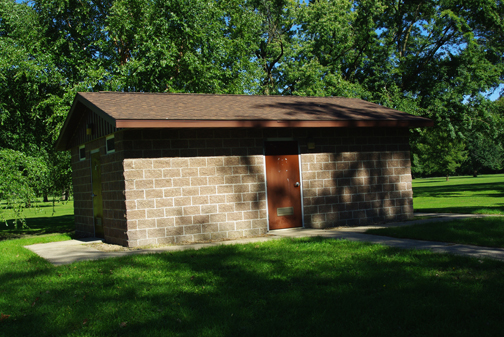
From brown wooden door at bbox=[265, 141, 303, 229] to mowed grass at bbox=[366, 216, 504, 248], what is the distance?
2.22 meters

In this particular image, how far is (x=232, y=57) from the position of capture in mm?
21625

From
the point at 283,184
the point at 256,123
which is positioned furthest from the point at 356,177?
the point at 256,123

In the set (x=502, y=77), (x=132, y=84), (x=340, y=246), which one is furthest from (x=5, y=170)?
(x=502, y=77)

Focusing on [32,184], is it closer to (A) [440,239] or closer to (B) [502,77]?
(A) [440,239]

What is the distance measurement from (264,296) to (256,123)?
577 cm

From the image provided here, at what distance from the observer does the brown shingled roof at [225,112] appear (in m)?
9.45

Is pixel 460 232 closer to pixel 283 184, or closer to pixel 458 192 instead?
pixel 283 184

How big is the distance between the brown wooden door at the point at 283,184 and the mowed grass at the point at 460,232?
7.29ft

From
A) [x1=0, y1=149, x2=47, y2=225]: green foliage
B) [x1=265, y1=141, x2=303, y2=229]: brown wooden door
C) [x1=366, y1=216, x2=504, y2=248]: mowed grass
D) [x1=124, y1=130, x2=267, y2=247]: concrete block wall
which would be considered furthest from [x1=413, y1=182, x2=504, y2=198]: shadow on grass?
[x1=0, y1=149, x2=47, y2=225]: green foliage

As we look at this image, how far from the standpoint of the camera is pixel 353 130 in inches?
474

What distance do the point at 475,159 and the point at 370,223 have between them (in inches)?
2619

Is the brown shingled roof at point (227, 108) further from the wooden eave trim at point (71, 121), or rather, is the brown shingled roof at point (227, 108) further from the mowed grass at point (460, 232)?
the mowed grass at point (460, 232)

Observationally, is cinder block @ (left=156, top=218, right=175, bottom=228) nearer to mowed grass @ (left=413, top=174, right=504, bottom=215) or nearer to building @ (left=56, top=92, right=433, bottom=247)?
building @ (left=56, top=92, right=433, bottom=247)

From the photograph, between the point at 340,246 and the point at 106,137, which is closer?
the point at 340,246
